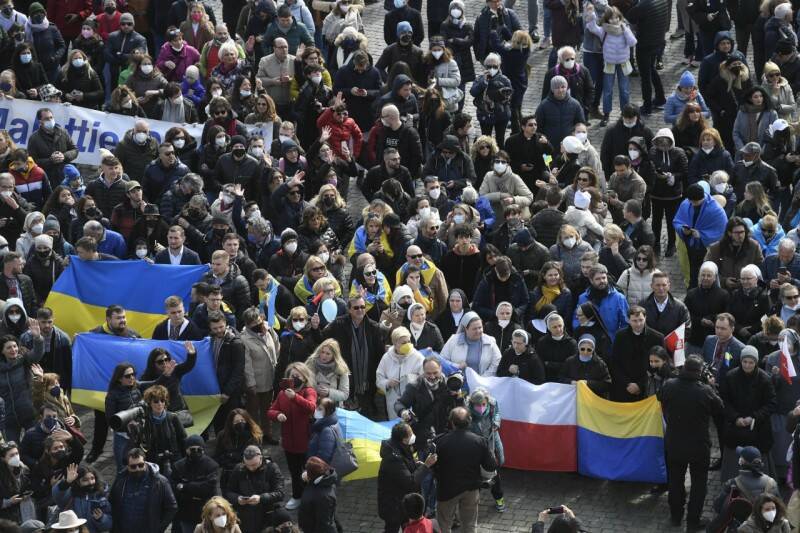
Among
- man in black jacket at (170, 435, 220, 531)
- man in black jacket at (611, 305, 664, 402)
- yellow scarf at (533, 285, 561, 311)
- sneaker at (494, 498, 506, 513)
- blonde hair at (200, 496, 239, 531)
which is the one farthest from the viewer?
yellow scarf at (533, 285, 561, 311)

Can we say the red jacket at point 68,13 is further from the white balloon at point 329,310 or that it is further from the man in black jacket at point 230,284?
the white balloon at point 329,310

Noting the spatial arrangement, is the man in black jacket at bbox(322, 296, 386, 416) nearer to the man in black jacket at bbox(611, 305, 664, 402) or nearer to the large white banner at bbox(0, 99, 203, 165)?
the man in black jacket at bbox(611, 305, 664, 402)

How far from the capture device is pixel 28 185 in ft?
82.7

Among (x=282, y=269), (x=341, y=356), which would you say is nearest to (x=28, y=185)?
(x=282, y=269)

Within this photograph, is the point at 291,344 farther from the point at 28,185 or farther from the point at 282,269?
the point at 28,185

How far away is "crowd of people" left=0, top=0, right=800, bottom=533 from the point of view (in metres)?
19.2

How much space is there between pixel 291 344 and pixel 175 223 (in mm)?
3326

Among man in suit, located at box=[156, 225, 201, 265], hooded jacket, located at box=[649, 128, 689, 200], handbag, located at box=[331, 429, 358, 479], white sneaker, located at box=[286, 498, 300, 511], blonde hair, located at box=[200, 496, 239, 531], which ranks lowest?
white sneaker, located at box=[286, 498, 300, 511]

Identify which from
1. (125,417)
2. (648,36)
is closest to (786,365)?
(125,417)

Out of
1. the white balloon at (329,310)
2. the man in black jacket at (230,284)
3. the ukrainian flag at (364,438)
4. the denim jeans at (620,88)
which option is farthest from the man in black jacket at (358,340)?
the denim jeans at (620,88)

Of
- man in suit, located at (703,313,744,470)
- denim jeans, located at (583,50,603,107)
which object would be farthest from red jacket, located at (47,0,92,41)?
man in suit, located at (703,313,744,470)

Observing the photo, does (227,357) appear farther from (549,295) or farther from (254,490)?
(549,295)

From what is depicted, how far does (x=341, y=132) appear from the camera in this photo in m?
26.2

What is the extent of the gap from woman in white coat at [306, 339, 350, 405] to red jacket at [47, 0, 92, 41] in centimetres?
1176
